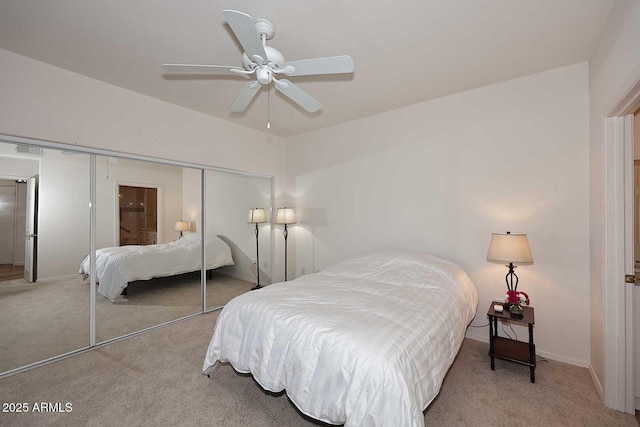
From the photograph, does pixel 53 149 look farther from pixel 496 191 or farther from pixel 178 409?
pixel 496 191

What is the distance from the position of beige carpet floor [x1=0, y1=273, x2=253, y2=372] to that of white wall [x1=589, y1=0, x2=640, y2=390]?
13.9 feet

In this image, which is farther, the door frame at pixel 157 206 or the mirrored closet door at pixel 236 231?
the mirrored closet door at pixel 236 231

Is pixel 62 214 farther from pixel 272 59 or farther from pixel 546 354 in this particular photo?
pixel 546 354

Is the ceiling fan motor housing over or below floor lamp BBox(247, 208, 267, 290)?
over

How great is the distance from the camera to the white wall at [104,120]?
2.28 m

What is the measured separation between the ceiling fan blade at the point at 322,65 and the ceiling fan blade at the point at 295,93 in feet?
A: 0.52

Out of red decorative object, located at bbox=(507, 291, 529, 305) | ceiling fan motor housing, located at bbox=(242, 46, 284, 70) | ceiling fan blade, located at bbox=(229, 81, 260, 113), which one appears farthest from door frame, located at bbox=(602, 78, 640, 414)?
ceiling fan blade, located at bbox=(229, 81, 260, 113)

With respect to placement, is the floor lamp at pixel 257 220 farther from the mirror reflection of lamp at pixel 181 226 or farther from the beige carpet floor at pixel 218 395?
the beige carpet floor at pixel 218 395

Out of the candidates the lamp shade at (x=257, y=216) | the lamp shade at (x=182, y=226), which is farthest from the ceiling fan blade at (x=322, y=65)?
the lamp shade at (x=257, y=216)

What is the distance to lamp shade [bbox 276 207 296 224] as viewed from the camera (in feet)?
13.9

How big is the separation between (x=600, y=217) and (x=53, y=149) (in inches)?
185

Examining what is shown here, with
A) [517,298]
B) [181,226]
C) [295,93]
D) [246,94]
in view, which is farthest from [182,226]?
[517,298]

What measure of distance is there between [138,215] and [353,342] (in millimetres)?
2978

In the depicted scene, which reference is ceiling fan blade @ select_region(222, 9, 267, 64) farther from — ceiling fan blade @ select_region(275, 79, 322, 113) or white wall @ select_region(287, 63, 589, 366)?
white wall @ select_region(287, 63, 589, 366)
